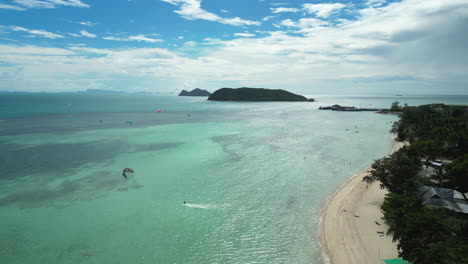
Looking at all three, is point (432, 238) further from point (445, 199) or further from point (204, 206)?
point (204, 206)

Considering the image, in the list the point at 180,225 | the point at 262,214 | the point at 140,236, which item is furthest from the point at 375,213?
the point at 140,236

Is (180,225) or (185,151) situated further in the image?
(185,151)

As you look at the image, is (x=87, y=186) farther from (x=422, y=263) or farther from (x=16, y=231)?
(x=422, y=263)

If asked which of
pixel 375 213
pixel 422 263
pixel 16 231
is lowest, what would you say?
pixel 16 231

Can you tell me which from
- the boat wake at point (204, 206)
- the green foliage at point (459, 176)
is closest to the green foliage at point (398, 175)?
the green foliage at point (459, 176)

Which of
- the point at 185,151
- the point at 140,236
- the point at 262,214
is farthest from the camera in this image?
the point at 185,151

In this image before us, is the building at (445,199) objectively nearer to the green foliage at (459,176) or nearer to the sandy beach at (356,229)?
the green foliage at (459,176)

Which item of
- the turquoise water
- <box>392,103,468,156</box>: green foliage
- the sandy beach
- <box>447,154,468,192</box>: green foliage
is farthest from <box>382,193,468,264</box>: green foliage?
<box>392,103,468,156</box>: green foliage

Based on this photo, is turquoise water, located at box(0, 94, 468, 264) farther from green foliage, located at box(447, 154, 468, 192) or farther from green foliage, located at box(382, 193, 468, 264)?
green foliage, located at box(447, 154, 468, 192)
